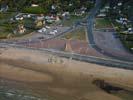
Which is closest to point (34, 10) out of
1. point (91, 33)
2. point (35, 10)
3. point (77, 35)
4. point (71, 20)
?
point (35, 10)

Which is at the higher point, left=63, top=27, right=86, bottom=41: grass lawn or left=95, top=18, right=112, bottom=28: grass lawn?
left=95, top=18, right=112, bottom=28: grass lawn

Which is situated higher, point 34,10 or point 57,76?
point 34,10

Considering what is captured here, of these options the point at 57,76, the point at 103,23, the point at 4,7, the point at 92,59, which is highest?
the point at 4,7

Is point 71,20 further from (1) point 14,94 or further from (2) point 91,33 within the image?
(1) point 14,94

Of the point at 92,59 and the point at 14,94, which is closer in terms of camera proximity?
the point at 14,94

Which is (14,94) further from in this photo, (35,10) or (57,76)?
(35,10)

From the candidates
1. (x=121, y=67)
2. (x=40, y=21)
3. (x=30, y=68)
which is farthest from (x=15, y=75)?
(x=40, y=21)

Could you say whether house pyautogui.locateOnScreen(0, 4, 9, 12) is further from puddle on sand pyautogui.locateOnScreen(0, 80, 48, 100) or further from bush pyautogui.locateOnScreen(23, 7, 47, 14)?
puddle on sand pyautogui.locateOnScreen(0, 80, 48, 100)

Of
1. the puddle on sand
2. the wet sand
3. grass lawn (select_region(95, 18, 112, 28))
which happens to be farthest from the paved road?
the puddle on sand

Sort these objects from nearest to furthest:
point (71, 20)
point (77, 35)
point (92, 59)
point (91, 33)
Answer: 1. point (92, 59)
2. point (77, 35)
3. point (91, 33)
4. point (71, 20)


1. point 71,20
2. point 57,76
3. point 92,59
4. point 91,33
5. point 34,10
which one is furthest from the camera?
point 34,10
